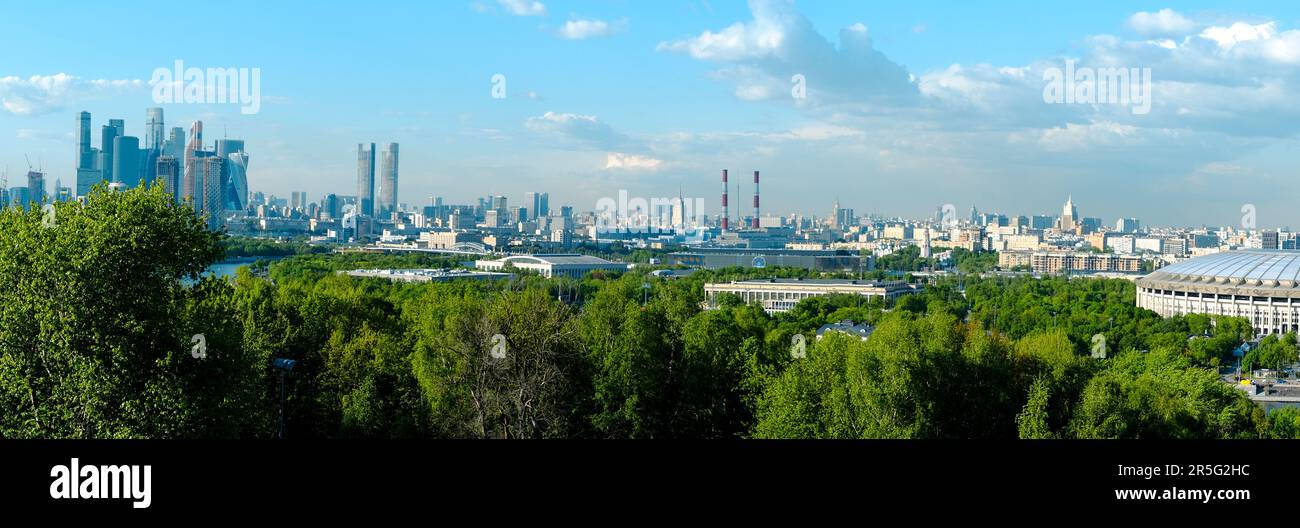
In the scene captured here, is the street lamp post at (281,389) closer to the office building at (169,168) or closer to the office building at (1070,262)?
the office building at (1070,262)

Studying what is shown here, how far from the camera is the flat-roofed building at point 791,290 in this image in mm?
51500

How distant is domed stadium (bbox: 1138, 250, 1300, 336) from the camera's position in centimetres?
4016

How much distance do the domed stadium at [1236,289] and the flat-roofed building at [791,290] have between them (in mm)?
11102

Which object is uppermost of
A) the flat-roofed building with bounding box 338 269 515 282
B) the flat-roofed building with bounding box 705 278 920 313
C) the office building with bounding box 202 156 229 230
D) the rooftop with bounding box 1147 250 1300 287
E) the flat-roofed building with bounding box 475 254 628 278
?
the office building with bounding box 202 156 229 230

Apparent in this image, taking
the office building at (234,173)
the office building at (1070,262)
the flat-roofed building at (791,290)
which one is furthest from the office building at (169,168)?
the flat-roofed building at (791,290)

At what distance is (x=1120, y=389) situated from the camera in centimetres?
1385

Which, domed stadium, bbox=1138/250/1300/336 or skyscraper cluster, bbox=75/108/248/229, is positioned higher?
skyscraper cluster, bbox=75/108/248/229

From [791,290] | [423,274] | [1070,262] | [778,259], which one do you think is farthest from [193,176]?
[791,290]

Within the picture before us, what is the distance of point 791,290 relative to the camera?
52.6 metres

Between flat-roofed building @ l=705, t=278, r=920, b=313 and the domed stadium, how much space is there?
11.1m

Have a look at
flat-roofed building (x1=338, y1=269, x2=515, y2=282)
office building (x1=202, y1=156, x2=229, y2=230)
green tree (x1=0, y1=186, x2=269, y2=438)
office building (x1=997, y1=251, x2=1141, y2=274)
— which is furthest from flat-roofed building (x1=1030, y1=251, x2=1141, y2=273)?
office building (x1=202, y1=156, x2=229, y2=230)

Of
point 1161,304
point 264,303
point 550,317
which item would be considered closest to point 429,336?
point 550,317

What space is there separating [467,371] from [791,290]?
131 feet

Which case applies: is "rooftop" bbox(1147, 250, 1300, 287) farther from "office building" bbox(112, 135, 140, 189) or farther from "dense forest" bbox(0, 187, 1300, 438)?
"office building" bbox(112, 135, 140, 189)
